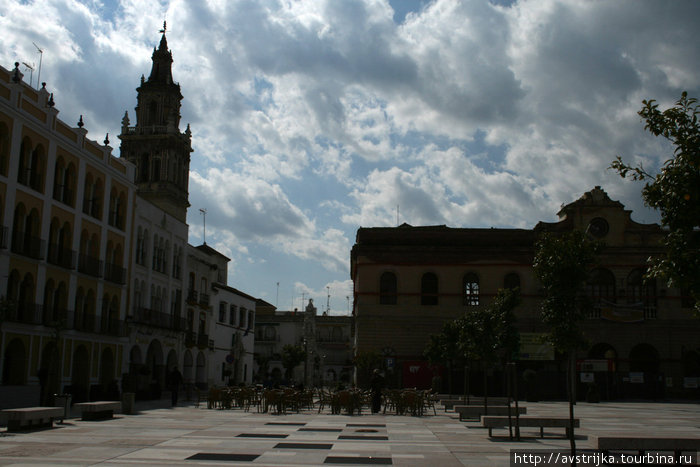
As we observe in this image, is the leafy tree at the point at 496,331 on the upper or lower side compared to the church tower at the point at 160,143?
lower

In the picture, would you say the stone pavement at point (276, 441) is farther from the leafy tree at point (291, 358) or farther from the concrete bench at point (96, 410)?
A: the leafy tree at point (291, 358)

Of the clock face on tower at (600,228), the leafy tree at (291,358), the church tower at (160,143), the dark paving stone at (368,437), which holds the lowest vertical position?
the dark paving stone at (368,437)

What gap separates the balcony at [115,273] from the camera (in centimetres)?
3791

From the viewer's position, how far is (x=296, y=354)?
8694 centimetres

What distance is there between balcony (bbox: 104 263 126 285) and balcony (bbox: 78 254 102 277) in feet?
3.69

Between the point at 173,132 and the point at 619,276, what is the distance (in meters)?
43.5

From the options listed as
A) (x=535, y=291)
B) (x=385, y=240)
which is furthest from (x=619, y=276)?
(x=385, y=240)

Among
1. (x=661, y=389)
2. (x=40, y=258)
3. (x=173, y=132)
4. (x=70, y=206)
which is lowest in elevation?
(x=661, y=389)

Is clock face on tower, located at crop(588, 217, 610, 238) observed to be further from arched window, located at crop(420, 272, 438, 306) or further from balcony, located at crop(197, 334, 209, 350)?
balcony, located at crop(197, 334, 209, 350)

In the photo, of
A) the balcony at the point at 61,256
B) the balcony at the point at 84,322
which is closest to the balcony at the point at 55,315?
the balcony at the point at 84,322

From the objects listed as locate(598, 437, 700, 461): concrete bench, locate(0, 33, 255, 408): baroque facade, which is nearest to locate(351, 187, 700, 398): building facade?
locate(0, 33, 255, 408): baroque facade

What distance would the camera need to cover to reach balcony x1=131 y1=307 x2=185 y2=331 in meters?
41.3

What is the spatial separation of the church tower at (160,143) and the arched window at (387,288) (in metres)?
27.1

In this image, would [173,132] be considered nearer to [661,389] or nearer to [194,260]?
[194,260]
